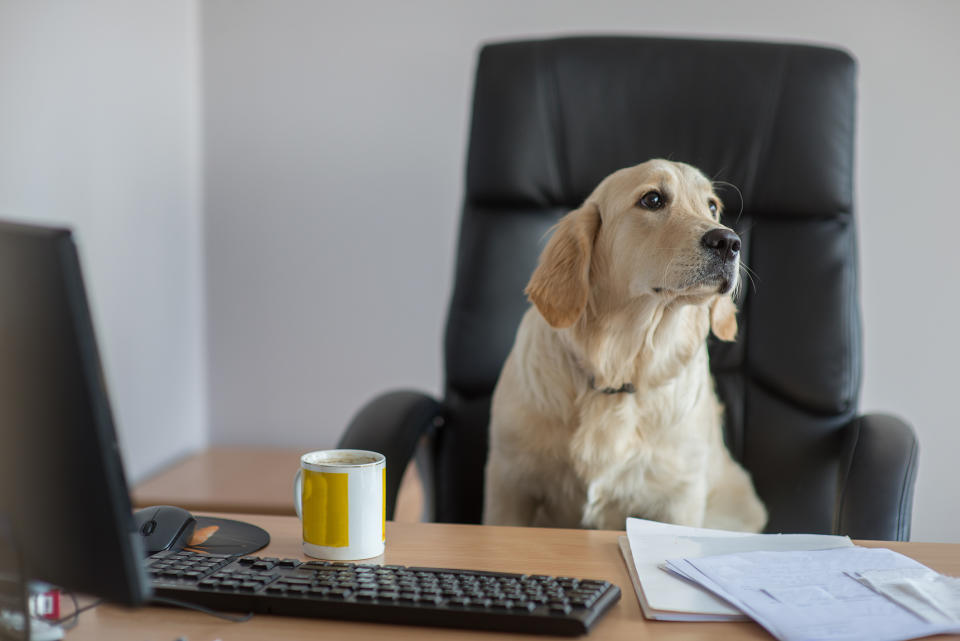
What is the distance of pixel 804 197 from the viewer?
138 cm

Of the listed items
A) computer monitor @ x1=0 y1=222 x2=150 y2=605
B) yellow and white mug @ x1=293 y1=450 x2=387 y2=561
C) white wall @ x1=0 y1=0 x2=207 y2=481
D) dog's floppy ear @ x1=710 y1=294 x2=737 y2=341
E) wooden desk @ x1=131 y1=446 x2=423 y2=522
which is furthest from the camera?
wooden desk @ x1=131 y1=446 x2=423 y2=522

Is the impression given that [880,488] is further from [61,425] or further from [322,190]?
[322,190]

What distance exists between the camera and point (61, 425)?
0.48 m

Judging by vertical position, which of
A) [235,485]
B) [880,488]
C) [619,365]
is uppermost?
[619,365]

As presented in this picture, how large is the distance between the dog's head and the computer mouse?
0.59 meters

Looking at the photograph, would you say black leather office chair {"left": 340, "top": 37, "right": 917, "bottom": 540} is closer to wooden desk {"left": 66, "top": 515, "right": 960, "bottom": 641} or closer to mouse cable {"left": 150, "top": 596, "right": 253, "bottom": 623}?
wooden desk {"left": 66, "top": 515, "right": 960, "bottom": 641}

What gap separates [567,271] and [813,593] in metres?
0.65

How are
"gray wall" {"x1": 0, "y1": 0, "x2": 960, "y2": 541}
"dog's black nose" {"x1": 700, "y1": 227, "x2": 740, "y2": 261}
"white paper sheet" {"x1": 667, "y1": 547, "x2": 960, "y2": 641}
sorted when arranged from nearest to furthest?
1. "white paper sheet" {"x1": 667, "y1": 547, "x2": 960, "y2": 641}
2. "dog's black nose" {"x1": 700, "y1": 227, "x2": 740, "y2": 261}
3. "gray wall" {"x1": 0, "y1": 0, "x2": 960, "y2": 541}

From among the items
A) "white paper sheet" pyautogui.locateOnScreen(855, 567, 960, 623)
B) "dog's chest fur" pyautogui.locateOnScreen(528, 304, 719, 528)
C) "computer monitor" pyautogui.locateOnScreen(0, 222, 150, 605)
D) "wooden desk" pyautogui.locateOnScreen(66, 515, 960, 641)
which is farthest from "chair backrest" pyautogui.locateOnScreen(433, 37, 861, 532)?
"computer monitor" pyautogui.locateOnScreen(0, 222, 150, 605)

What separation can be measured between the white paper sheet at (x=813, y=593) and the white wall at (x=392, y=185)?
1.39 metres

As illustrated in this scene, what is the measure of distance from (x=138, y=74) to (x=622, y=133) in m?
1.26

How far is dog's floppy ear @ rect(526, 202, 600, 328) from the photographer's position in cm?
121

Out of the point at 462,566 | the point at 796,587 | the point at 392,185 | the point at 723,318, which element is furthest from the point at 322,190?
the point at 796,587

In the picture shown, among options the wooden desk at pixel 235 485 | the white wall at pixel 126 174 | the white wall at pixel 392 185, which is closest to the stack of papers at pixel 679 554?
the wooden desk at pixel 235 485
